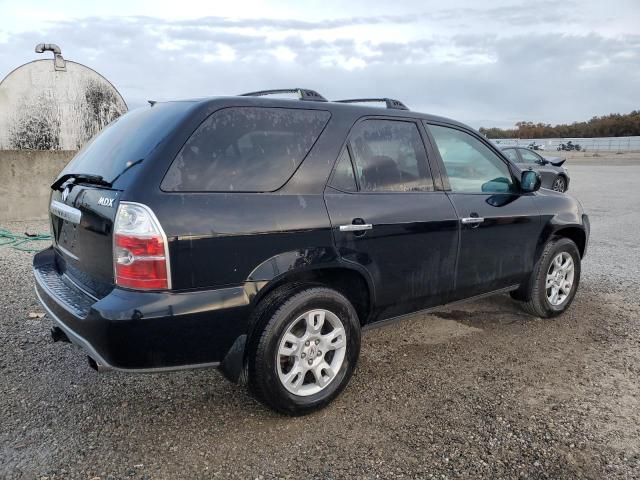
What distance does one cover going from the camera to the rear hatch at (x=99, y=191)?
2.63 meters

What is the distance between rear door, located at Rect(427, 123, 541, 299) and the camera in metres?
3.82

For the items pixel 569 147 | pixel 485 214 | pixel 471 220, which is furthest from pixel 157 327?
pixel 569 147

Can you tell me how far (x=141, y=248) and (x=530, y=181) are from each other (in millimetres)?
3123

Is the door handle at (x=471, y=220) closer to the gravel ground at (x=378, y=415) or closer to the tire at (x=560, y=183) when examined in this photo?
the gravel ground at (x=378, y=415)

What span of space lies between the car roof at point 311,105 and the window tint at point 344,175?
11.9 inches

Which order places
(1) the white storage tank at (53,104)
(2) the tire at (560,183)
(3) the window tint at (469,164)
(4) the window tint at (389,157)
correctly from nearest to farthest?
1. (4) the window tint at (389,157)
2. (3) the window tint at (469,164)
3. (1) the white storage tank at (53,104)
4. (2) the tire at (560,183)

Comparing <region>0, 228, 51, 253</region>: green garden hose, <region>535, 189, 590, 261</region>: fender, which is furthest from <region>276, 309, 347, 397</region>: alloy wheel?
<region>0, 228, 51, 253</region>: green garden hose

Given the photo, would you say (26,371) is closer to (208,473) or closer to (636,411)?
(208,473)

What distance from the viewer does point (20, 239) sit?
758cm

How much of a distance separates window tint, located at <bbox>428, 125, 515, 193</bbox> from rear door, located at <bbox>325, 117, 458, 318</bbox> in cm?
23

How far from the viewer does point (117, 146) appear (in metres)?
2.98

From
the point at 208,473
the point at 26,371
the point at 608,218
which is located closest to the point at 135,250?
the point at 208,473

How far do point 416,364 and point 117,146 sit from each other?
2.45 m

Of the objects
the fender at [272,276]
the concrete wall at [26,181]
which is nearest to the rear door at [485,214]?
the fender at [272,276]
